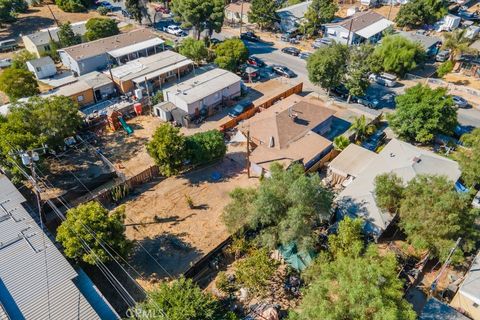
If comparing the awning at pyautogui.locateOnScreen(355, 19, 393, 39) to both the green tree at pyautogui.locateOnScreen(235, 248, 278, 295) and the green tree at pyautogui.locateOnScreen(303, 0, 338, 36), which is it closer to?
the green tree at pyautogui.locateOnScreen(303, 0, 338, 36)

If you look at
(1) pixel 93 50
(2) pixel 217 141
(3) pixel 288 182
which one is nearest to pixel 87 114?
(1) pixel 93 50

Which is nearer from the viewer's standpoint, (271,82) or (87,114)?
(87,114)

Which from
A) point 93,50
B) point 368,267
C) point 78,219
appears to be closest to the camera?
point 368,267

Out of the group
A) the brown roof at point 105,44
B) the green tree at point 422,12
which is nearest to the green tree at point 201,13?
the brown roof at point 105,44

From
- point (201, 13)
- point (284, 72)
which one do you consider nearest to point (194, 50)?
point (201, 13)

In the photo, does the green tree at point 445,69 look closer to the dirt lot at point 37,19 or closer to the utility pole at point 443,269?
the utility pole at point 443,269

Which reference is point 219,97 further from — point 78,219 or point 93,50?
point 78,219

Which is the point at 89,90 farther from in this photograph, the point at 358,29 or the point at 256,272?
the point at 358,29
